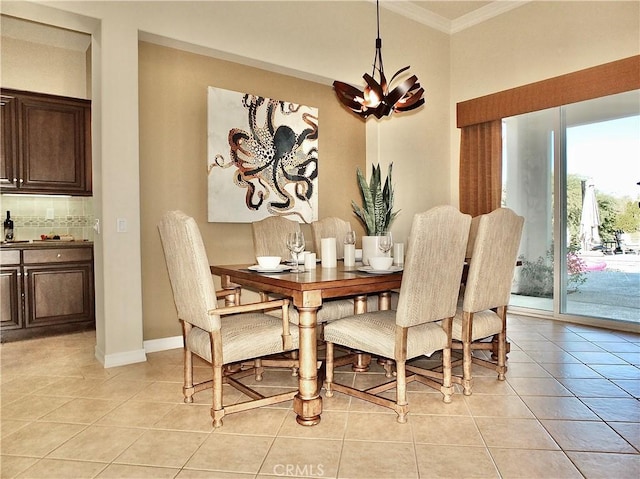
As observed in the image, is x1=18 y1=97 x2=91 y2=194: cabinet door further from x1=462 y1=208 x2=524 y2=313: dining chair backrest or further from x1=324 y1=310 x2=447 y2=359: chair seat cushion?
x1=462 y1=208 x2=524 y2=313: dining chair backrest

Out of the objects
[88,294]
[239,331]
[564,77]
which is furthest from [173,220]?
[564,77]

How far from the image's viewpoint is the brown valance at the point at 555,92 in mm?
3992

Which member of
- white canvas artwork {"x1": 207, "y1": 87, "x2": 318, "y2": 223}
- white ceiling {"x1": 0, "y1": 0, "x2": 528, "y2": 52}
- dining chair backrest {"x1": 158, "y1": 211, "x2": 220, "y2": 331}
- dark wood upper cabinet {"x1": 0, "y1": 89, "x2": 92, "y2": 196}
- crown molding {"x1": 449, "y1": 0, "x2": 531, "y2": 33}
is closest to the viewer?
dining chair backrest {"x1": 158, "y1": 211, "x2": 220, "y2": 331}

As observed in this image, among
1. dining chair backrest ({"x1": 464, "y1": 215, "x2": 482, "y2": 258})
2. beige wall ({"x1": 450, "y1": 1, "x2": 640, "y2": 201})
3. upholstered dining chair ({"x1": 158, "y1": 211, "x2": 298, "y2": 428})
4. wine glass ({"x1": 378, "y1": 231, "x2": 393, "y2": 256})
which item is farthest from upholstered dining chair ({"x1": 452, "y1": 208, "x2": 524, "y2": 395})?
beige wall ({"x1": 450, "y1": 1, "x2": 640, "y2": 201})

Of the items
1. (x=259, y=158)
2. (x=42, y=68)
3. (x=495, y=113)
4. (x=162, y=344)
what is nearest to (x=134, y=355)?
(x=162, y=344)

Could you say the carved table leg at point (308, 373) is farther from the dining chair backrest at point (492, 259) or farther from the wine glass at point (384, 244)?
the dining chair backrest at point (492, 259)

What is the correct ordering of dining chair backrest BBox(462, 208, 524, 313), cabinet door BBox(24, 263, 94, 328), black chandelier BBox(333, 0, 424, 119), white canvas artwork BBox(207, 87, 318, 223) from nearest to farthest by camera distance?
dining chair backrest BBox(462, 208, 524, 313), black chandelier BBox(333, 0, 424, 119), white canvas artwork BBox(207, 87, 318, 223), cabinet door BBox(24, 263, 94, 328)

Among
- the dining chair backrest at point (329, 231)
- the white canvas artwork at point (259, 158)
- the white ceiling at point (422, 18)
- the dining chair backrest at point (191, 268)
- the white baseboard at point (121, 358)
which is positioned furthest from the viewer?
the white ceiling at point (422, 18)

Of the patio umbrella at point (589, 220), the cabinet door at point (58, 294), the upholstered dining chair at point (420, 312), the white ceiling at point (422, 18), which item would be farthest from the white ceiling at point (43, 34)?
the patio umbrella at point (589, 220)

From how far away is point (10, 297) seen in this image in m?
4.01

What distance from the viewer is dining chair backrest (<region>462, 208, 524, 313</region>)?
255 cm

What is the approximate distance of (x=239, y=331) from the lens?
2277mm

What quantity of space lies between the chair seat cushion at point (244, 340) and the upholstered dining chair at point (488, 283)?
3.27 feet

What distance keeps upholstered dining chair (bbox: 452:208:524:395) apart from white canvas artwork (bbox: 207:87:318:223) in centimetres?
206
